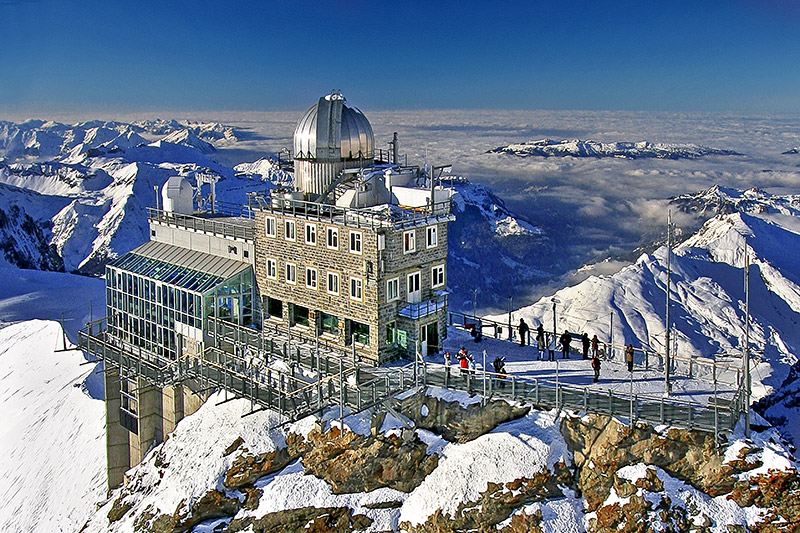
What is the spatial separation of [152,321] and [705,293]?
9211 cm

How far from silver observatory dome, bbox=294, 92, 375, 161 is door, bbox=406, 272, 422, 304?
8996 millimetres

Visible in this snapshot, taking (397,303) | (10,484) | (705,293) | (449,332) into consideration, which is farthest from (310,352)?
(705,293)

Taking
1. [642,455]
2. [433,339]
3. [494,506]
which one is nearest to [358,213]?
[433,339]

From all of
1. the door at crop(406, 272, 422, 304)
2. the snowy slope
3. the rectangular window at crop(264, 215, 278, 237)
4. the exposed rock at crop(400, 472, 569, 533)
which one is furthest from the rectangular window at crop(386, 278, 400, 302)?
the snowy slope

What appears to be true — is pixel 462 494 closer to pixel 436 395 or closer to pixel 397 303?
pixel 436 395

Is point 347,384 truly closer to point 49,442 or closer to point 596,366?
point 596,366

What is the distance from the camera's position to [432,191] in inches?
1770

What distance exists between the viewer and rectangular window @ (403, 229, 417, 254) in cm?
4325

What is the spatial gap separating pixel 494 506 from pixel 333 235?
17618 mm

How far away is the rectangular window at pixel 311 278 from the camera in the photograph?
45.6m

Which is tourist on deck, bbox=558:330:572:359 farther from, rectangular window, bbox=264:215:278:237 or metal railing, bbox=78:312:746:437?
rectangular window, bbox=264:215:278:237

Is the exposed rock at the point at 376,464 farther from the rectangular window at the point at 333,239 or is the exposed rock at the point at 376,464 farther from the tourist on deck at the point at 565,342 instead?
the rectangular window at the point at 333,239

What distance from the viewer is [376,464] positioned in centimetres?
3688

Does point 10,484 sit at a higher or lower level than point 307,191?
lower
